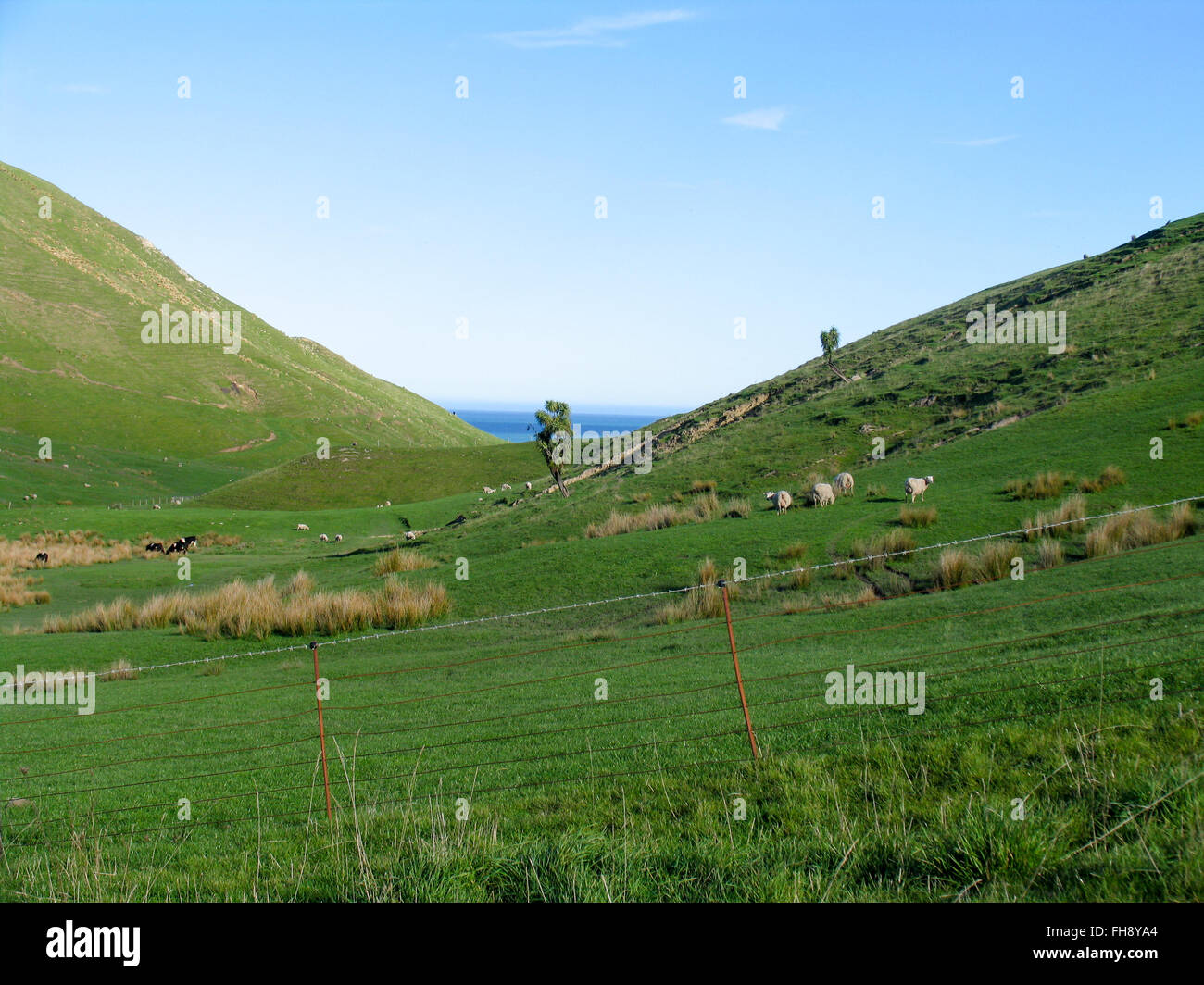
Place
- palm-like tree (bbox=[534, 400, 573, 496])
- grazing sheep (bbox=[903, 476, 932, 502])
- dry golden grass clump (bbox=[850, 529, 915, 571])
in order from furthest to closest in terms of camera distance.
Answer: palm-like tree (bbox=[534, 400, 573, 496]), grazing sheep (bbox=[903, 476, 932, 502]), dry golden grass clump (bbox=[850, 529, 915, 571])

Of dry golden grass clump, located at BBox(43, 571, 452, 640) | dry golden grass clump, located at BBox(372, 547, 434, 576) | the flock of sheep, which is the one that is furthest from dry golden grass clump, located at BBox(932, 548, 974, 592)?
dry golden grass clump, located at BBox(372, 547, 434, 576)

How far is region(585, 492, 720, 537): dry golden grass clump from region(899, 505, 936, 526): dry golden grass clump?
7.10 meters

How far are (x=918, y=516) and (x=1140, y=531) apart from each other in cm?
523

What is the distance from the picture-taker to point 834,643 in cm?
1245

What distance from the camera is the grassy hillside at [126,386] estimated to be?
7062cm

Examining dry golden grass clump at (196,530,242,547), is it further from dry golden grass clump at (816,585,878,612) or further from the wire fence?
dry golden grass clump at (816,585,878,612)

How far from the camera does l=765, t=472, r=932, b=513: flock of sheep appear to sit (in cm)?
2256

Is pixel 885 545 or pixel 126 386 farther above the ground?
pixel 126 386

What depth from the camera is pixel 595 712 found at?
9.82 m

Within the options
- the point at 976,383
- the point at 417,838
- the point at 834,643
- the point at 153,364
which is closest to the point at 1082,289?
the point at 976,383

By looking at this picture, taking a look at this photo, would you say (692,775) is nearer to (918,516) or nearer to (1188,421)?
(918,516)

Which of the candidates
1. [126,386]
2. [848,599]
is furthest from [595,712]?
[126,386]

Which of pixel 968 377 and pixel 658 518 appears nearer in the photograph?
pixel 658 518
